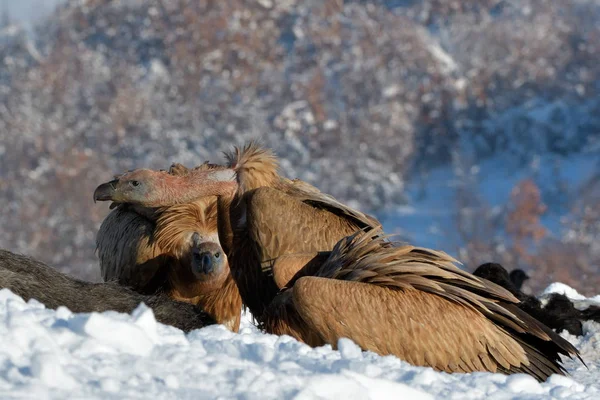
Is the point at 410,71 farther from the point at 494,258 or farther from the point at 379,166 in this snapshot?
the point at 494,258

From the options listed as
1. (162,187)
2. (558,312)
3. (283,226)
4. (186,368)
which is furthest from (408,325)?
(558,312)

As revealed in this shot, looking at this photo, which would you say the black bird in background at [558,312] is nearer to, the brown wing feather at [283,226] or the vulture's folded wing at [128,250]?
the brown wing feather at [283,226]

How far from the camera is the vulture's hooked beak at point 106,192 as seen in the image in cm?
649

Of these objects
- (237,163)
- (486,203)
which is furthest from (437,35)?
(237,163)

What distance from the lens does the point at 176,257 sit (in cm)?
655

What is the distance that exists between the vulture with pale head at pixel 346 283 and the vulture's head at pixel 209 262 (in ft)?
0.70

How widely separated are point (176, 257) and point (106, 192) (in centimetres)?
64

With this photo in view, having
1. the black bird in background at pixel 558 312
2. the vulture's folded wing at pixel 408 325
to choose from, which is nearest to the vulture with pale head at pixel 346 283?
the vulture's folded wing at pixel 408 325

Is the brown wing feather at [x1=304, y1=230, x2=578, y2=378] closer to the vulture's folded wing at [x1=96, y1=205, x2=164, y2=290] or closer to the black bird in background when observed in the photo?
the vulture's folded wing at [x1=96, y1=205, x2=164, y2=290]

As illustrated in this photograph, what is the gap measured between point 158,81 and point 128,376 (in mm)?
139550

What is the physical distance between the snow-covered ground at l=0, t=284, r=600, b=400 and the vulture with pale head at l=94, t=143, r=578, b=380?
0.99 m

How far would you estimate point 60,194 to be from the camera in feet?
279

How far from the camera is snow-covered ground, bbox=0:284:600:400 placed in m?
3.20

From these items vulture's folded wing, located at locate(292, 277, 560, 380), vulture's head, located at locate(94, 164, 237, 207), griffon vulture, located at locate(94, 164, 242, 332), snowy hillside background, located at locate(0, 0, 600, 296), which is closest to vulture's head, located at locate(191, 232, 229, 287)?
griffon vulture, located at locate(94, 164, 242, 332)
